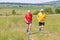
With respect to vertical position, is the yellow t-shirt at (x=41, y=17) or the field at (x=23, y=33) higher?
the yellow t-shirt at (x=41, y=17)

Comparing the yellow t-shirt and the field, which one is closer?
the field

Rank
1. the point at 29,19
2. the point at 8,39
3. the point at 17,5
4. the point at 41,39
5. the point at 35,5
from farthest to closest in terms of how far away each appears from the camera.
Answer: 1. the point at 35,5
2. the point at 17,5
3. the point at 29,19
4. the point at 41,39
5. the point at 8,39

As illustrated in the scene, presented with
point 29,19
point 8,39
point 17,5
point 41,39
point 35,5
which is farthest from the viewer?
point 35,5

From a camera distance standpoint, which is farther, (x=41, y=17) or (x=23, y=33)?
(x=41, y=17)

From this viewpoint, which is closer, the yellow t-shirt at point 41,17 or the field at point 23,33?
the field at point 23,33

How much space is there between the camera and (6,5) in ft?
421

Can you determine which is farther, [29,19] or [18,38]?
[29,19]

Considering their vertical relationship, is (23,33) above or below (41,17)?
below

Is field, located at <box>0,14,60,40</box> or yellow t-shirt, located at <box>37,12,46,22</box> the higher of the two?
yellow t-shirt, located at <box>37,12,46,22</box>

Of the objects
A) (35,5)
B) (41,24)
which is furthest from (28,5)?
(41,24)

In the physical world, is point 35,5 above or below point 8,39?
below

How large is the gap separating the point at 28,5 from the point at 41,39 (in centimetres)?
10895

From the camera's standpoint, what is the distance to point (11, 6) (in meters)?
124

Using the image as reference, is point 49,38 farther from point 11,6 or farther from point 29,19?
point 11,6
